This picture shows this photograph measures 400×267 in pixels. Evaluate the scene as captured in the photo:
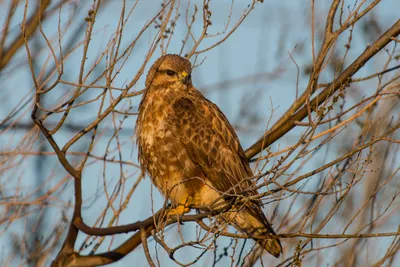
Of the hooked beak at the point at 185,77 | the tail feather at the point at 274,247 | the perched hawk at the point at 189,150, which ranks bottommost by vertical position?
the tail feather at the point at 274,247

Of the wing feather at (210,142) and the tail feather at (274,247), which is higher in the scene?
the wing feather at (210,142)

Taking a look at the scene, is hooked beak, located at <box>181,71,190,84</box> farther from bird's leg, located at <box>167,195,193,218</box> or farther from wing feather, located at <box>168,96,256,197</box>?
bird's leg, located at <box>167,195,193,218</box>

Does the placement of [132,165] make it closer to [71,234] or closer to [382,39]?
[71,234]

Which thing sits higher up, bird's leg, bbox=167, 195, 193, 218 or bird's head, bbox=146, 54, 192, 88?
bird's head, bbox=146, 54, 192, 88

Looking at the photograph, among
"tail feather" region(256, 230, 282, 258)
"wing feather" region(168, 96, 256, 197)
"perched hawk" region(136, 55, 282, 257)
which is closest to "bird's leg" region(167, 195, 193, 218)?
"perched hawk" region(136, 55, 282, 257)

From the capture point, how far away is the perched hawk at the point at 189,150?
5.44m

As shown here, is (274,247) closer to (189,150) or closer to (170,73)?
(189,150)

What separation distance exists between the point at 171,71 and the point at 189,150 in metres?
0.77

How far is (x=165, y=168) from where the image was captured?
5473mm

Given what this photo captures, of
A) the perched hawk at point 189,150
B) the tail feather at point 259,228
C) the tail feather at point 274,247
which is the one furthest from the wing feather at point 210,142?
the tail feather at point 274,247

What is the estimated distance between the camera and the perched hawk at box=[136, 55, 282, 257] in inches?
214

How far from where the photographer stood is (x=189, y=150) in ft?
18.1

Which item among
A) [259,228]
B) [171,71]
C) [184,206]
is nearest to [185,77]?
[171,71]

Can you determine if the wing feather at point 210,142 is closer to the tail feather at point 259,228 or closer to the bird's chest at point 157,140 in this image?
the bird's chest at point 157,140
